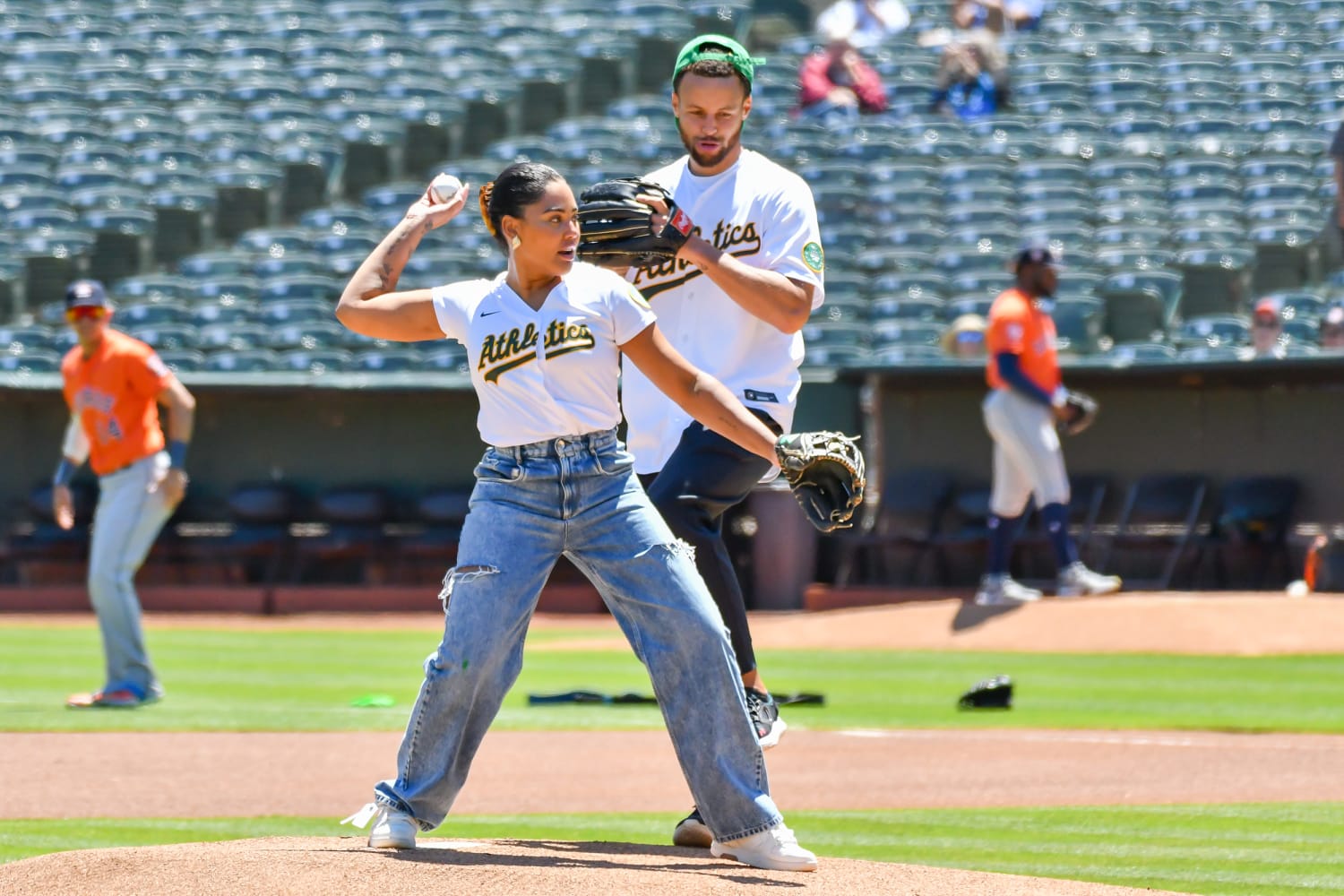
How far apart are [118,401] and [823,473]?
6087 mm

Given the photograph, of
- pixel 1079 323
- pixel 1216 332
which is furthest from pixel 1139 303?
pixel 1216 332

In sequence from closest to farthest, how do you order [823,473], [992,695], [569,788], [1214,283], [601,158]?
1. [823,473]
2. [569,788]
3. [992,695]
4. [1214,283]
5. [601,158]

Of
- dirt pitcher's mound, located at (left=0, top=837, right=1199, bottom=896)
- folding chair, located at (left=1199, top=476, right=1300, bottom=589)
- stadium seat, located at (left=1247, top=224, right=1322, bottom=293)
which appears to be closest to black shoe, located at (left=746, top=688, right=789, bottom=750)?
dirt pitcher's mound, located at (left=0, top=837, right=1199, bottom=896)

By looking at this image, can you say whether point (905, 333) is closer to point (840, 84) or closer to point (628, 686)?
point (840, 84)

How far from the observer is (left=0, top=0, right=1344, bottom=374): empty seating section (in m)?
17.7

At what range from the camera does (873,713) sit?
929 centimetres

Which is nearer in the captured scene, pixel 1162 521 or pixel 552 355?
pixel 552 355

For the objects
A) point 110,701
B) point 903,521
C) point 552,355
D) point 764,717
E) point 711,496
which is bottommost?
point 903,521

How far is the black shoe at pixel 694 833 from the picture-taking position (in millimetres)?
4992

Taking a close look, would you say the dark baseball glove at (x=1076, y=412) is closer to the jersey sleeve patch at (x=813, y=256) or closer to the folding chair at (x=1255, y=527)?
the folding chair at (x=1255, y=527)

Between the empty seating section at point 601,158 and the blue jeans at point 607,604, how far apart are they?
11.1 metres

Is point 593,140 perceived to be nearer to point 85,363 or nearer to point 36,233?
point 36,233

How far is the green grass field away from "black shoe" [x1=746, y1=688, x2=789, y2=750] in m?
0.53

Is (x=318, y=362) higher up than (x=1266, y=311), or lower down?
lower down
